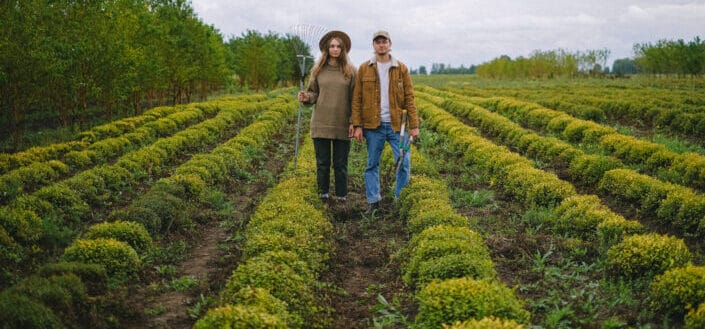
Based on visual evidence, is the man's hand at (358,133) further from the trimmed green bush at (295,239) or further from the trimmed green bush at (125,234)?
the trimmed green bush at (125,234)

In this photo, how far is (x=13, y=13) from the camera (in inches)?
652

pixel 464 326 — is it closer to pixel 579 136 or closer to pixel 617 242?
pixel 617 242

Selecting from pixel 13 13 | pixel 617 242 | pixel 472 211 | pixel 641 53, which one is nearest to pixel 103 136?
pixel 13 13

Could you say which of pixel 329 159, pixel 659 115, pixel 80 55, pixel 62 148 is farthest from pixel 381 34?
pixel 659 115

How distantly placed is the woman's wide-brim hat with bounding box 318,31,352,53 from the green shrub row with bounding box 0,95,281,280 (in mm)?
3512

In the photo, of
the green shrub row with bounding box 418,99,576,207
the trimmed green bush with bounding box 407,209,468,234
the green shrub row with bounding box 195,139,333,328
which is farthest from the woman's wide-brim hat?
the green shrub row with bounding box 418,99,576,207

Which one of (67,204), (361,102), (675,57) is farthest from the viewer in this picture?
(675,57)

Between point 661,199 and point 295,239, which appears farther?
point 661,199

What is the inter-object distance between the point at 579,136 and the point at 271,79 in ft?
141

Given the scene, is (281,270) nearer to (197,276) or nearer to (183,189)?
(197,276)

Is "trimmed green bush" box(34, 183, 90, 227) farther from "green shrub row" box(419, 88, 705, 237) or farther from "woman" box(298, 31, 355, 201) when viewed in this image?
"green shrub row" box(419, 88, 705, 237)

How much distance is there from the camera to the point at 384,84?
343 inches

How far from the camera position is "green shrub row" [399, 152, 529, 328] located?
188 inches

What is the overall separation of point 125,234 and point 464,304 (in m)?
4.54
